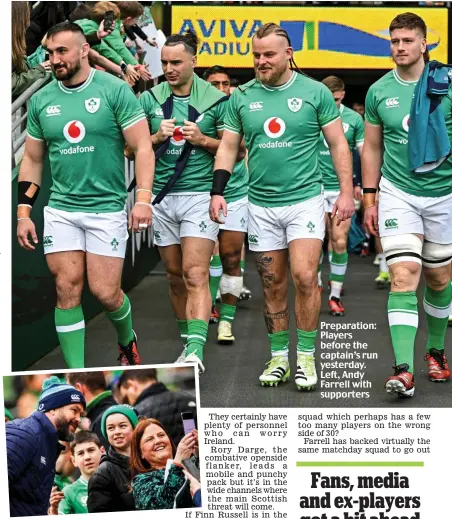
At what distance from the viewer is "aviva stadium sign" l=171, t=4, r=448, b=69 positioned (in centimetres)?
1119

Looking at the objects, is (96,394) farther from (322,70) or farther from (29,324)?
(322,70)

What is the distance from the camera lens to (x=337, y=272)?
32.8 feet

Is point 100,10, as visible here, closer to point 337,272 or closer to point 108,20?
point 108,20

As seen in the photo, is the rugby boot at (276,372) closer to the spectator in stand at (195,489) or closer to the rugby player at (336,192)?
the spectator in stand at (195,489)

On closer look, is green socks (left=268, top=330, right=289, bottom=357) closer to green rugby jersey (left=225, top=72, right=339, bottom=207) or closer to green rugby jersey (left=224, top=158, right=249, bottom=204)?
green rugby jersey (left=225, top=72, right=339, bottom=207)

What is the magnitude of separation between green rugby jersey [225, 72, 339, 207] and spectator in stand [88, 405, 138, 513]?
8.10 feet

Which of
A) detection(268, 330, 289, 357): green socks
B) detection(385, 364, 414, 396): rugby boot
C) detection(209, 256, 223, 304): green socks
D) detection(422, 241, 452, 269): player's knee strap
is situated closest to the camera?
detection(385, 364, 414, 396): rugby boot

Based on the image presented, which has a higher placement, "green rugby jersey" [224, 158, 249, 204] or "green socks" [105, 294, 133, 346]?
"green rugby jersey" [224, 158, 249, 204]

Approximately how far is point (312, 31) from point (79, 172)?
688 cm

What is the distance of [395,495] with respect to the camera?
5.03 m

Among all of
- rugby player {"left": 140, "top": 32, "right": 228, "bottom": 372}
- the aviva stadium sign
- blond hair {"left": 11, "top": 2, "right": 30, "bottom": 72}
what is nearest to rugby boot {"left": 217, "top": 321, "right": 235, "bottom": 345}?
rugby player {"left": 140, "top": 32, "right": 228, "bottom": 372}

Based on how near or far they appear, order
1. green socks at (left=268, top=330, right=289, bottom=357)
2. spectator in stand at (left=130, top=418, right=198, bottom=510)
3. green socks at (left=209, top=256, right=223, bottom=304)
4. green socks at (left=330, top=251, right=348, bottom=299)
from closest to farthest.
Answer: spectator in stand at (left=130, top=418, right=198, bottom=510) → green socks at (left=268, top=330, right=289, bottom=357) → green socks at (left=209, top=256, right=223, bottom=304) → green socks at (left=330, top=251, right=348, bottom=299)

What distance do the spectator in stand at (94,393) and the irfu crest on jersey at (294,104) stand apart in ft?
8.22

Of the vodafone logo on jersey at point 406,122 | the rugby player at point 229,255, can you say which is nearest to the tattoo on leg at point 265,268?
the vodafone logo on jersey at point 406,122
